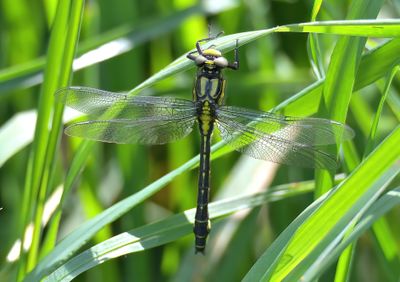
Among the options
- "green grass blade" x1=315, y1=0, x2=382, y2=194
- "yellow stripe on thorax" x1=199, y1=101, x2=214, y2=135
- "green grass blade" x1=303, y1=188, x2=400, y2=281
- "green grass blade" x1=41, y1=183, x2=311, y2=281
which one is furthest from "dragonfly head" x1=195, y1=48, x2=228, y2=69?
"green grass blade" x1=303, y1=188, x2=400, y2=281

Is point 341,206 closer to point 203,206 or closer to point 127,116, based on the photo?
point 203,206

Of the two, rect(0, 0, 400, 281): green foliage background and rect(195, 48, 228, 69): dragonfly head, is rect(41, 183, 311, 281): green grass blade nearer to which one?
rect(0, 0, 400, 281): green foliage background

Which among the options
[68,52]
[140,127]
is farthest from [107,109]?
[68,52]

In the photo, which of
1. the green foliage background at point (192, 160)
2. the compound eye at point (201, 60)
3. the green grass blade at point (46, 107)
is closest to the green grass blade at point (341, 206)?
the green foliage background at point (192, 160)

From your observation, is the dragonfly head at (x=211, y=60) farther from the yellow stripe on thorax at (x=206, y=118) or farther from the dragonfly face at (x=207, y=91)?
the yellow stripe on thorax at (x=206, y=118)

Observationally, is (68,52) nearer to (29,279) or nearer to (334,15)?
(29,279)
